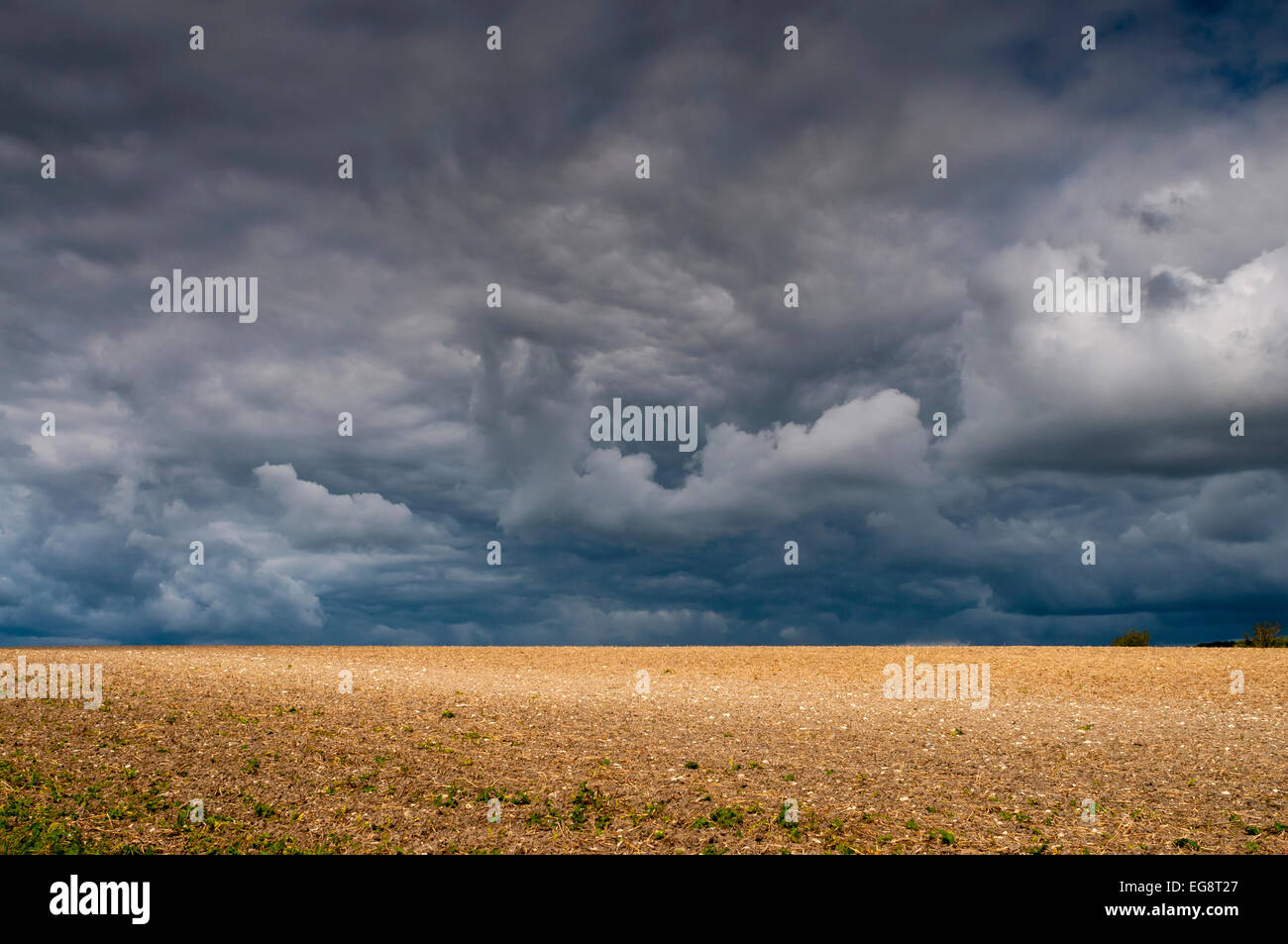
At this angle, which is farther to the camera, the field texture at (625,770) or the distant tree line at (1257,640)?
the distant tree line at (1257,640)

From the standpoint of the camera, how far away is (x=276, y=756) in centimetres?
1755

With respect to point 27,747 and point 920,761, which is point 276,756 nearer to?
point 27,747

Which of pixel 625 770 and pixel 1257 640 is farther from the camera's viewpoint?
pixel 1257 640

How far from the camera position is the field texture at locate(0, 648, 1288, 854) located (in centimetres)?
1381

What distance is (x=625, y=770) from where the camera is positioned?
55.8 ft

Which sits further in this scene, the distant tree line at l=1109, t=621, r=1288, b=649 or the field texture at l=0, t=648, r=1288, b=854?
the distant tree line at l=1109, t=621, r=1288, b=649

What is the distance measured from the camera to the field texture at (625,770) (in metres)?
13.8
